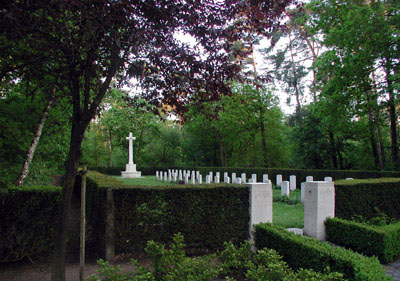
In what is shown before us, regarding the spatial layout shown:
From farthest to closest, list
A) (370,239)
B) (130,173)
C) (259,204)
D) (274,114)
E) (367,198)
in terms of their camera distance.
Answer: (130,173), (274,114), (367,198), (259,204), (370,239)

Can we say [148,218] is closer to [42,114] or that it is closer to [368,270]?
[368,270]

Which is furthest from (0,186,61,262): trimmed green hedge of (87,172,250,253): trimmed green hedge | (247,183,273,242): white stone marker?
(247,183,273,242): white stone marker

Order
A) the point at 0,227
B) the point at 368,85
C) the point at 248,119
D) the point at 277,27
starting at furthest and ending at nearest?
1. the point at 248,119
2. the point at 368,85
3. the point at 0,227
4. the point at 277,27

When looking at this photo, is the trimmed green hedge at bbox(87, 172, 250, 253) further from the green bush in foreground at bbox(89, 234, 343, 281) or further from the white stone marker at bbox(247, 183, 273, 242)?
the green bush in foreground at bbox(89, 234, 343, 281)

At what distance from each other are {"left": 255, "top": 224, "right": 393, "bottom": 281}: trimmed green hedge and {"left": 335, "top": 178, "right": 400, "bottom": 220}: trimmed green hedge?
2.66m

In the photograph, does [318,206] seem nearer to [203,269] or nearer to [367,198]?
[367,198]

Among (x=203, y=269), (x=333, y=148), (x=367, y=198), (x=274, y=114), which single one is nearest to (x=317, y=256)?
(x=203, y=269)

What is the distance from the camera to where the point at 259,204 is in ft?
19.3

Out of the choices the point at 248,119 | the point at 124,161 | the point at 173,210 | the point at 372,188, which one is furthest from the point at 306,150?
the point at 124,161

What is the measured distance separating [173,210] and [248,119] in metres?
21.1

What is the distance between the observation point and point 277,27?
4371 millimetres

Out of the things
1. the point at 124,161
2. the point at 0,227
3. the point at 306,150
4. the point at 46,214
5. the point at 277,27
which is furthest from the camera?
the point at 124,161

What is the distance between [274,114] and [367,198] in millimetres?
18070

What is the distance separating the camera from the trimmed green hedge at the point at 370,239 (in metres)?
5.23
